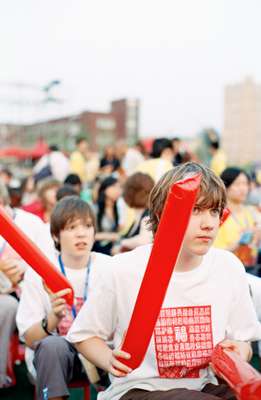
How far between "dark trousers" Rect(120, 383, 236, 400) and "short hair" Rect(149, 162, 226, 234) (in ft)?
1.71

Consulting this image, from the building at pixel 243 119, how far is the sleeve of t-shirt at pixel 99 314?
87.1 meters

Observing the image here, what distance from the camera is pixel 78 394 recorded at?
3.26 m

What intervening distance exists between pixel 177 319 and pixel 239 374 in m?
0.47

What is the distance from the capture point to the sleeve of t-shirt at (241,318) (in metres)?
1.86

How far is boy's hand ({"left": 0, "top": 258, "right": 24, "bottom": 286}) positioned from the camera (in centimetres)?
284

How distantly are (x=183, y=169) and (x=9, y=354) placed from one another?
6.25 ft

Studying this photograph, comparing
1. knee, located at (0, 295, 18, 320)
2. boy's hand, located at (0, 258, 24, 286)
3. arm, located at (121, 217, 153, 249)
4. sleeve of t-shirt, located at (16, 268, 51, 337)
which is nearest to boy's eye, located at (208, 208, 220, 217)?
sleeve of t-shirt, located at (16, 268, 51, 337)

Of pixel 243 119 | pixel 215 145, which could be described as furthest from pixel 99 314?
pixel 243 119

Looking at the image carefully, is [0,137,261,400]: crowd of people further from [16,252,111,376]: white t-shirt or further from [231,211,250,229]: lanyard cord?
[231,211,250,229]: lanyard cord

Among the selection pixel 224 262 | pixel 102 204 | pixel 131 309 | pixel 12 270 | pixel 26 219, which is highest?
pixel 224 262

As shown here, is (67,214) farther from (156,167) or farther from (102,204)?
(102,204)

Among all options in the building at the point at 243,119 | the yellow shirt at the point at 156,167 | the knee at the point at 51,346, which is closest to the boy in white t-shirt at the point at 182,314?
the knee at the point at 51,346

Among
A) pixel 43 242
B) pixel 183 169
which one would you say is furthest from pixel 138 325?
pixel 43 242

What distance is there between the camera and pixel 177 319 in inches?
68.9
